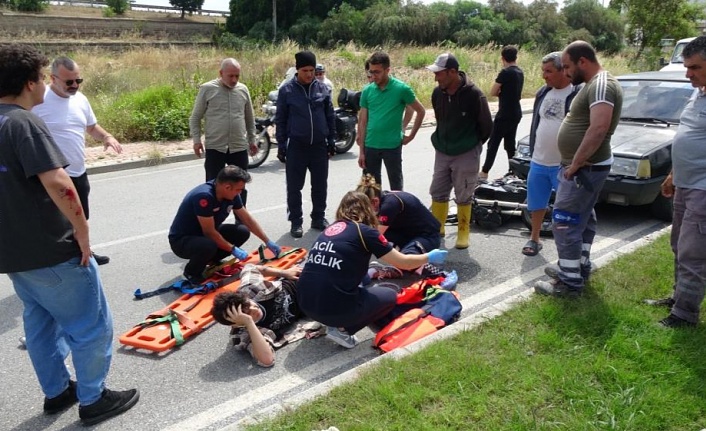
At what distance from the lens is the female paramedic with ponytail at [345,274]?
391 centimetres

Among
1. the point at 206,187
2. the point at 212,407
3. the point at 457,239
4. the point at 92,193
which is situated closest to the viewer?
the point at 212,407

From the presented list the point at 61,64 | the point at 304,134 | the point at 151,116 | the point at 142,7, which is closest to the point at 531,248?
the point at 304,134

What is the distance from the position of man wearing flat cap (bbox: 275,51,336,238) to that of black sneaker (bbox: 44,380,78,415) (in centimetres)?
336

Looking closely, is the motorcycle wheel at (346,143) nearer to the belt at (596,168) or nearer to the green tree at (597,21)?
the belt at (596,168)

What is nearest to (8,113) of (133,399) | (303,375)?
(133,399)

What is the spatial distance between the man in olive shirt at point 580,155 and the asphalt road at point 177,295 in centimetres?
60

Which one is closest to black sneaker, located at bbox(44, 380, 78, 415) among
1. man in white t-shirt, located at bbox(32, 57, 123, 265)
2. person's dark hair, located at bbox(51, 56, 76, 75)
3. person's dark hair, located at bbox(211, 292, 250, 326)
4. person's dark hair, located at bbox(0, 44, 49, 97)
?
person's dark hair, located at bbox(211, 292, 250, 326)

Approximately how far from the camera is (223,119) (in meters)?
6.36

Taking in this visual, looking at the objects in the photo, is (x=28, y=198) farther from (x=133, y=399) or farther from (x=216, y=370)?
(x=216, y=370)

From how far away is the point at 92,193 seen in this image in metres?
8.52

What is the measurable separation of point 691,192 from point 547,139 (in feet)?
6.02

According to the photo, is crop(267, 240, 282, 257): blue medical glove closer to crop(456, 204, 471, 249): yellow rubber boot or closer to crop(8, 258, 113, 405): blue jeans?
crop(456, 204, 471, 249): yellow rubber boot

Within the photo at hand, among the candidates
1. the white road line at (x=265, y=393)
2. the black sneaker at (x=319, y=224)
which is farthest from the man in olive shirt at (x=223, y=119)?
the white road line at (x=265, y=393)

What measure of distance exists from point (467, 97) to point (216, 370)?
3489mm
